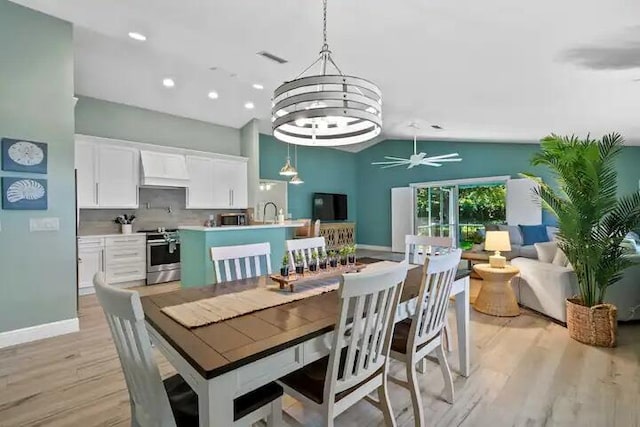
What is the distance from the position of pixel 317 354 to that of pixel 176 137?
5.79m

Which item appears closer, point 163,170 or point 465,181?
point 163,170

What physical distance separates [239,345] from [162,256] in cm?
484

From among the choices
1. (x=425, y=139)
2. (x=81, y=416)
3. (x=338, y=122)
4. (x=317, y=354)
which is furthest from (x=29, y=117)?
(x=425, y=139)

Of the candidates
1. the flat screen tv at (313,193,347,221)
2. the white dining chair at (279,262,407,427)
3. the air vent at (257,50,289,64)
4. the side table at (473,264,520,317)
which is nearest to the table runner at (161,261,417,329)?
the white dining chair at (279,262,407,427)

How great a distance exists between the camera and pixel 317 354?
142 cm

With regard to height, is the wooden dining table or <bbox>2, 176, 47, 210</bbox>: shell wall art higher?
<bbox>2, 176, 47, 210</bbox>: shell wall art

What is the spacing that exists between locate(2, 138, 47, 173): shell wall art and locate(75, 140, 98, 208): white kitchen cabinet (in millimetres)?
1673

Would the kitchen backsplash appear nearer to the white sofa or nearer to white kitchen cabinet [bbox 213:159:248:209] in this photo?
white kitchen cabinet [bbox 213:159:248:209]

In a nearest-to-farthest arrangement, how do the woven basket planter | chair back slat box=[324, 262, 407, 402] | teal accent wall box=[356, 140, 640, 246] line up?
chair back slat box=[324, 262, 407, 402], the woven basket planter, teal accent wall box=[356, 140, 640, 246]

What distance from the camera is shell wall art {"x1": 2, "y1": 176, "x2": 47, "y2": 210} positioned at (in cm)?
310

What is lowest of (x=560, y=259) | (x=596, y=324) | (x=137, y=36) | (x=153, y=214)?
(x=596, y=324)

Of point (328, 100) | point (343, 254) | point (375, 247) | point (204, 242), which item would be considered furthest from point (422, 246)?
point (375, 247)

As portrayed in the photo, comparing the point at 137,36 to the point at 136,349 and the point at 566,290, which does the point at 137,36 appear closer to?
the point at 136,349

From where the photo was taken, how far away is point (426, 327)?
1.95 metres
